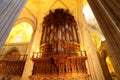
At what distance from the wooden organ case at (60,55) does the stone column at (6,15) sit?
3711 millimetres

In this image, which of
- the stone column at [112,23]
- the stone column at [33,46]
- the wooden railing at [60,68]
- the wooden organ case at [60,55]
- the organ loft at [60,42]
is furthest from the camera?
the stone column at [33,46]

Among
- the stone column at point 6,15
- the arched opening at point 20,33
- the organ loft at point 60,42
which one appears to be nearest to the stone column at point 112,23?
the organ loft at point 60,42

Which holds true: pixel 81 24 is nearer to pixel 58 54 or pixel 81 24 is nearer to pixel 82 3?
pixel 82 3

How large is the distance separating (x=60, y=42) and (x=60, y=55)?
1.25 metres

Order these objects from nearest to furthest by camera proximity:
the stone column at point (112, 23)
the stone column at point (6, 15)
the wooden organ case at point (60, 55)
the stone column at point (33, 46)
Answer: the stone column at point (112, 23) → the stone column at point (6, 15) → the wooden organ case at point (60, 55) → the stone column at point (33, 46)

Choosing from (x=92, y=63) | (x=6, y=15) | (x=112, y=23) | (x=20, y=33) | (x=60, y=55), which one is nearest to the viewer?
(x=112, y=23)

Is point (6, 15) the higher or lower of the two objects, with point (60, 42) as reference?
lower

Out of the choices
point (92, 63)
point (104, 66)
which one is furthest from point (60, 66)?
point (104, 66)

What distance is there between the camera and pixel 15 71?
8492 millimetres

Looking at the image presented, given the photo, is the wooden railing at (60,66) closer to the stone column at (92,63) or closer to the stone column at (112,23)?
the stone column at (92,63)

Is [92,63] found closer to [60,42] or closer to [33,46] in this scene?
[60,42]

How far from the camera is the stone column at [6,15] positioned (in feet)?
13.6

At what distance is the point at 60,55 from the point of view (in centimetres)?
789

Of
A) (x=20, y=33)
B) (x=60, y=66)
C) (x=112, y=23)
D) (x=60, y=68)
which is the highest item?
(x=20, y=33)
